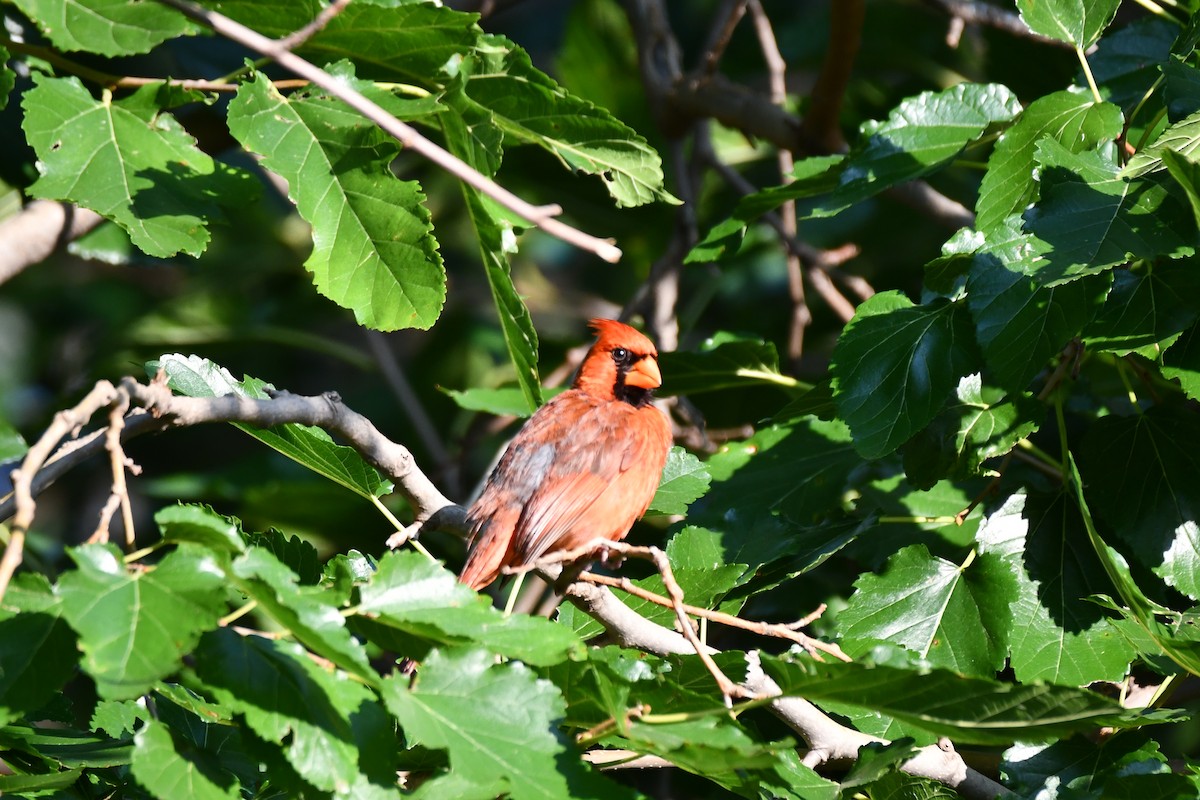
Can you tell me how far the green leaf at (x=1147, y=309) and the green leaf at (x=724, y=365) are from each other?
878 mm

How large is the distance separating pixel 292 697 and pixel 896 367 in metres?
1.37

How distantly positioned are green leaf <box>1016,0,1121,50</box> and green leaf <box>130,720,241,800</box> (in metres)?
2.18

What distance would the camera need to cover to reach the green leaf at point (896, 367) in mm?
2314

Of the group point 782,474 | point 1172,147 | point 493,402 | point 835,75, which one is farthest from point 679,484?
point 835,75

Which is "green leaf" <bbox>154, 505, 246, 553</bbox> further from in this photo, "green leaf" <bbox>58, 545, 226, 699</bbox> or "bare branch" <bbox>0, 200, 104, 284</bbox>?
"bare branch" <bbox>0, 200, 104, 284</bbox>

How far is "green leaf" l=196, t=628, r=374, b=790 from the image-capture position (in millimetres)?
1485

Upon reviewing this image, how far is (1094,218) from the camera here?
2.14m

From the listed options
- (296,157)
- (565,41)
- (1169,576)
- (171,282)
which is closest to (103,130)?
(296,157)

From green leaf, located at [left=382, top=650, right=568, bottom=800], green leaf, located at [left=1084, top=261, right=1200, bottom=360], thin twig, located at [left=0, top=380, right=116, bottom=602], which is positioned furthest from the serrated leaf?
thin twig, located at [left=0, top=380, right=116, bottom=602]

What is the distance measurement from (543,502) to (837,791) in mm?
1520

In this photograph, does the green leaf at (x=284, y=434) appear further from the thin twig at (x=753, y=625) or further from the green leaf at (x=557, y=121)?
the green leaf at (x=557, y=121)

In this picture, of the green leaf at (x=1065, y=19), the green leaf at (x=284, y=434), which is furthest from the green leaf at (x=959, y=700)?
the green leaf at (x=1065, y=19)

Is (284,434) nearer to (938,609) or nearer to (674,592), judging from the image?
(674,592)

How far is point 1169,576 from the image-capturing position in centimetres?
243
